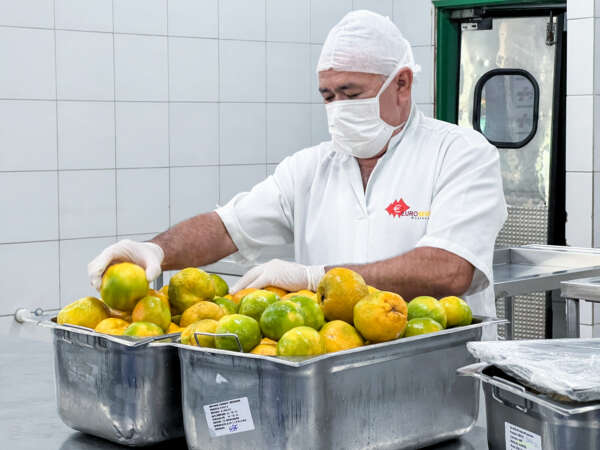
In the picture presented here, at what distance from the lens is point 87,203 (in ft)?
12.0

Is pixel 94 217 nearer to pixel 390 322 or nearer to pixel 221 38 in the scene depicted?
pixel 221 38

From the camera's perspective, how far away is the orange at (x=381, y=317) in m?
1.22

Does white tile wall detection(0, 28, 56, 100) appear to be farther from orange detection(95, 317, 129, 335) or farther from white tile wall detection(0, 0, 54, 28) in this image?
orange detection(95, 317, 129, 335)

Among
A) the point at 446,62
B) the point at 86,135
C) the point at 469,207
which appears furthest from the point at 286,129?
the point at 469,207

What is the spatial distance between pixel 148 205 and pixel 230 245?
1.63 m

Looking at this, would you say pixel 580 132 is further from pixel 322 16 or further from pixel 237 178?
pixel 237 178

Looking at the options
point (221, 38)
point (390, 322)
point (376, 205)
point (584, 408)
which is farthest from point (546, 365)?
point (221, 38)

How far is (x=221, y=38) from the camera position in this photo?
4.05 meters

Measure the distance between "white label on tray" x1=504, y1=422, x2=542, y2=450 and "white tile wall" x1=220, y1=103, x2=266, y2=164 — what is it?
3.07 metres

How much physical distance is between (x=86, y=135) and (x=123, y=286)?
2.39 m

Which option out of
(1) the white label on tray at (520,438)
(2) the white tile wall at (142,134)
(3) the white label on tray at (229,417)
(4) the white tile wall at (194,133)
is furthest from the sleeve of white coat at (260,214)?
(4) the white tile wall at (194,133)

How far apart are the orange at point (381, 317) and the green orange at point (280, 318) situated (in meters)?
0.08

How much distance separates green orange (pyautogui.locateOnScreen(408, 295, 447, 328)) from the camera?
1.32m

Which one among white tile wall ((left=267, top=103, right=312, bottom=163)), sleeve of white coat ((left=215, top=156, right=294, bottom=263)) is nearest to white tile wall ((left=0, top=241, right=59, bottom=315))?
white tile wall ((left=267, top=103, right=312, bottom=163))
